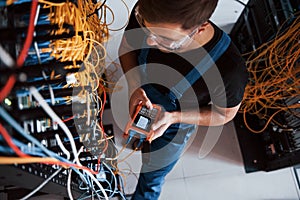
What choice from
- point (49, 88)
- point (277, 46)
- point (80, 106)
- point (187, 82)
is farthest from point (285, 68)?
point (49, 88)

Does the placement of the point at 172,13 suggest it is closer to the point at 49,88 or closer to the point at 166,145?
the point at 49,88

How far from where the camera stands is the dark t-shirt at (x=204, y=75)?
3.77 ft

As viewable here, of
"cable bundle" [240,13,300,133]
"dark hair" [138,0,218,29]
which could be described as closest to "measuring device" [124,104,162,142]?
"dark hair" [138,0,218,29]

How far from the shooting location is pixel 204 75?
1.27 m

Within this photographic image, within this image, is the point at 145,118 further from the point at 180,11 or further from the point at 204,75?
the point at 180,11

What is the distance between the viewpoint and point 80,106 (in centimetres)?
88

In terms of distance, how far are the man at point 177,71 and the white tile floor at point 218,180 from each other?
0.22 m

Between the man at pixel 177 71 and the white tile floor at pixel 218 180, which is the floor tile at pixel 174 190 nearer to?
→ the white tile floor at pixel 218 180

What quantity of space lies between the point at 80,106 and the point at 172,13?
13.6 inches

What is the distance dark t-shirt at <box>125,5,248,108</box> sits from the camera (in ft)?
3.77

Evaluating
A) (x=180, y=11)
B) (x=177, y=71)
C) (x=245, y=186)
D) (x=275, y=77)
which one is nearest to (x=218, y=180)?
(x=245, y=186)

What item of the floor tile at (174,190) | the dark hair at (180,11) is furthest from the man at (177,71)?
the floor tile at (174,190)

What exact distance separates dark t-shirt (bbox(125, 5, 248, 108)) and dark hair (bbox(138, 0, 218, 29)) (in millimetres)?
305

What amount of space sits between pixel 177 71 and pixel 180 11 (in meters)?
0.52
